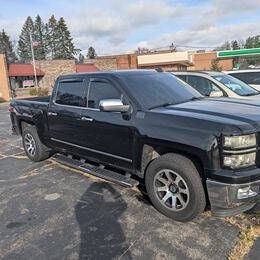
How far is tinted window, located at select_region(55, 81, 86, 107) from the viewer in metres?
5.67

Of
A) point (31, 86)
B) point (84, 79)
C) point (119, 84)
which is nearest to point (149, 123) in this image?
point (119, 84)

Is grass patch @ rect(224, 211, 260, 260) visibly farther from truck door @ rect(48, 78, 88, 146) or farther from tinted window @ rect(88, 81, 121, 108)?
truck door @ rect(48, 78, 88, 146)

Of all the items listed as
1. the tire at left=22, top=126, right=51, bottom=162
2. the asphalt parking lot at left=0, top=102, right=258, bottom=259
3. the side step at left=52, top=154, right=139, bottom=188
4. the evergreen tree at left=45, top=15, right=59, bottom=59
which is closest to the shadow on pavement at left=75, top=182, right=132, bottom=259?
the asphalt parking lot at left=0, top=102, right=258, bottom=259

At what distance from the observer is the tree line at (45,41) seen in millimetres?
95938

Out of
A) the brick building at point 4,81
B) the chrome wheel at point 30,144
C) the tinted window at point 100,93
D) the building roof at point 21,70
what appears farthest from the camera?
the building roof at point 21,70

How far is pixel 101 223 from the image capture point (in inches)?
171

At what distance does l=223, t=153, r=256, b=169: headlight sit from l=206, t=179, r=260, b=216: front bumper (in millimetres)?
211

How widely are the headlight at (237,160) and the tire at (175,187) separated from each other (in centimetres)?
43

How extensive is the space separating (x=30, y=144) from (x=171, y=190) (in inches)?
158

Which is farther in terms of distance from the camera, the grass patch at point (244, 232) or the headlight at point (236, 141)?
the headlight at point (236, 141)

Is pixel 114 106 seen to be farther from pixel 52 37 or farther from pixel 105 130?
pixel 52 37

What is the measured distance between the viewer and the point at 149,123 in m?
4.45

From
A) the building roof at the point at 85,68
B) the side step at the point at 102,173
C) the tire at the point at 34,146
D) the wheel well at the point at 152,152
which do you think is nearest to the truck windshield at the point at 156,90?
the wheel well at the point at 152,152

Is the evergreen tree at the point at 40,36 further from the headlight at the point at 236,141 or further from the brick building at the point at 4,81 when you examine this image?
the headlight at the point at 236,141
